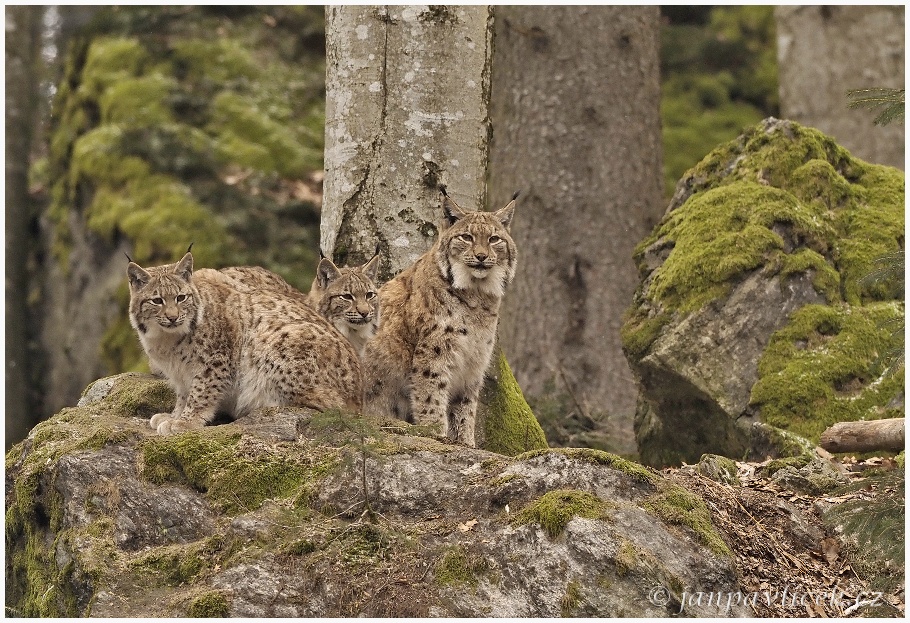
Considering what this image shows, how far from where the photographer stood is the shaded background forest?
1309 cm

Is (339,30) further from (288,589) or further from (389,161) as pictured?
(288,589)

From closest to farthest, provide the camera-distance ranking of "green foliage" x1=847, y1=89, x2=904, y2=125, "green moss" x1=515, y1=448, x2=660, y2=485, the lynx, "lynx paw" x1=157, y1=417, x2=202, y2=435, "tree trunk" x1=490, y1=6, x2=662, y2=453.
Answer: "green moss" x1=515, y1=448, x2=660, y2=485 < "green foliage" x1=847, y1=89, x2=904, y2=125 < "lynx paw" x1=157, y1=417, x2=202, y2=435 < the lynx < "tree trunk" x1=490, y1=6, x2=662, y2=453

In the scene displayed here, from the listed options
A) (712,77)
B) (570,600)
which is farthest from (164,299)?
(712,77)

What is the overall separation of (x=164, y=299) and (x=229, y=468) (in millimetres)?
1376

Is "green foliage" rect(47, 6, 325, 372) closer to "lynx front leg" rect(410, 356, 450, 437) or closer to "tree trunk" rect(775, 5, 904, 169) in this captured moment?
"lynx front leg" rect(410, 356, 450, 437)

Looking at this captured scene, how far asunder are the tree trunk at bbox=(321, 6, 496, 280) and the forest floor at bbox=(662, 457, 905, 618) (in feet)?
Answer: 8.90

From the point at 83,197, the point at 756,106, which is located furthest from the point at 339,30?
the point at 756,106

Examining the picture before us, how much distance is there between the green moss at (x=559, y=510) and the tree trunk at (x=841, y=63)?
1011 centimetres

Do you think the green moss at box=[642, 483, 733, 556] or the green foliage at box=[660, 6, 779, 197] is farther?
the green foliage at box=[660, 6, 779, 197]

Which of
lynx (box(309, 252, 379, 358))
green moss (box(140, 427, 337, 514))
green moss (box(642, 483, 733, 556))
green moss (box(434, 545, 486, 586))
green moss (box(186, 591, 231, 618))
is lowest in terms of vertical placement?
green moss (box(186, 591, 231, 618))

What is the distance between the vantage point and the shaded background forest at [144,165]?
13086 mm

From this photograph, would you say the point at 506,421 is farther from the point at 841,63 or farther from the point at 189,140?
the point at 841,63

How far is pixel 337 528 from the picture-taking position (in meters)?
5.66

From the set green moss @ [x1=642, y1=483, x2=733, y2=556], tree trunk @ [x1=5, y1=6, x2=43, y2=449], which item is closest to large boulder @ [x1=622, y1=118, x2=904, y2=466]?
green moss @ [x1=642, y1=483, x2=733, y2=556]
